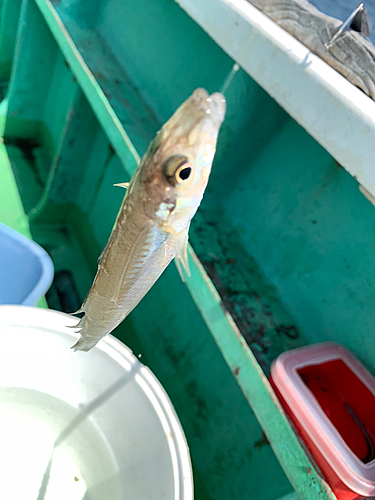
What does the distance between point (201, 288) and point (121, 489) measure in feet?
2.42

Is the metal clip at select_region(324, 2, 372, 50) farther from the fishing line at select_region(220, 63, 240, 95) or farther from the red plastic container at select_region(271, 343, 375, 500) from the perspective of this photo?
the red plastic container at select_region(271, 343, 375, 500)

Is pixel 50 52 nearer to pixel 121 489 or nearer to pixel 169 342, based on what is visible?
pixel 169 342

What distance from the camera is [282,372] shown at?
3.63ft

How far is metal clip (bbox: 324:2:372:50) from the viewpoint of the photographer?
45.8 inches

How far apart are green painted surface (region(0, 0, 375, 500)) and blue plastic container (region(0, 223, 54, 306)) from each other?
1.07ft

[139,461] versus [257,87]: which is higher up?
[257,87]

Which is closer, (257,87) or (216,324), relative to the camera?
(216,324)

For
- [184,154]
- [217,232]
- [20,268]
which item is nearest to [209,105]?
[184,154]

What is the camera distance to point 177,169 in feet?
2.06

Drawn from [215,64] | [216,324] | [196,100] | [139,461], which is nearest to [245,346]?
[216,324]

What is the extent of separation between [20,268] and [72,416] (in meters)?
0.75

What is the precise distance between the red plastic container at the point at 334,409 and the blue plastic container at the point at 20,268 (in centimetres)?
105

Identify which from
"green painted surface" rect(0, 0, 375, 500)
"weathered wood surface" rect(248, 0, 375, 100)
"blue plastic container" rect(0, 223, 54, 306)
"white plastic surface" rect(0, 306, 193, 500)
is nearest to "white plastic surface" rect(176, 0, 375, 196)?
"weathered wood surface" rect(248, 0, 375, 100)

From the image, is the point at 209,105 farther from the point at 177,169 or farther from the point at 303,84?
the point at 303,84
